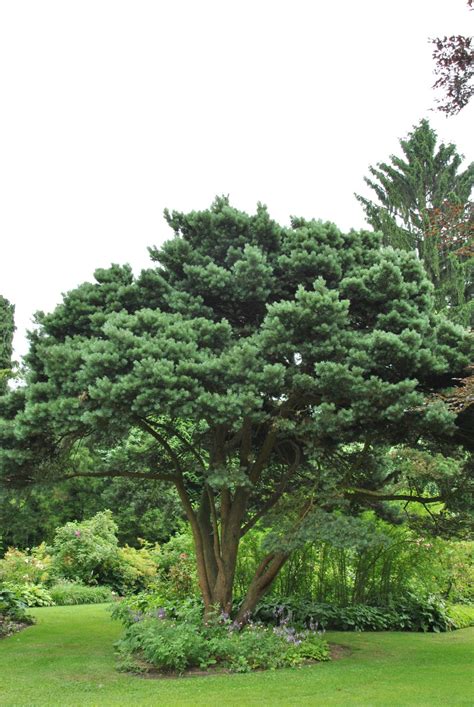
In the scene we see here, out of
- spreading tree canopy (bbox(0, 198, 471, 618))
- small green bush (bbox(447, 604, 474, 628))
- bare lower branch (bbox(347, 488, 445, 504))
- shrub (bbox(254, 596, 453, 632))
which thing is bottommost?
small green bush (bbox(447, 604, 474, 628))

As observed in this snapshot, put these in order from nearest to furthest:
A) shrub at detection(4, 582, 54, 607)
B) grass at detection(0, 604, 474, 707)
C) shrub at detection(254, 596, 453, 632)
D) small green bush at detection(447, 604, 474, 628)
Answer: grass at detection(0, 604, 474, 707) → shrub at detection(254, 596, 453, 632) → small green bush at detection(447, 604, 474, 628) → shrub at detection(4, 582, 54, 607)

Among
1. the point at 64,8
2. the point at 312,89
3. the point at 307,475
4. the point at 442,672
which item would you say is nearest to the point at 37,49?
the point at 64,8

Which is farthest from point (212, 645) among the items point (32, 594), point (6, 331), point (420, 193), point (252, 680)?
point (420, 193)

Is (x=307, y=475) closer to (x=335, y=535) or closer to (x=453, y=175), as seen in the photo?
(x=335, y=535)

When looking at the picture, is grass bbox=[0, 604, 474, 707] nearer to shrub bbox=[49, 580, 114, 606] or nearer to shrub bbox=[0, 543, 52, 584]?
shrub bbox=[0, 543, 52, 584]

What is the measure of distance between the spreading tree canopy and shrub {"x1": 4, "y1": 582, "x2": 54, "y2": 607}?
6.38 metres

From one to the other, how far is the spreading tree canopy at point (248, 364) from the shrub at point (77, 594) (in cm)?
735

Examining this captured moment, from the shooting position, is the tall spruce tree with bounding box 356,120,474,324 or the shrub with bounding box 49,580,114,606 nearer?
the shrub with bounding box 49,580,114,606

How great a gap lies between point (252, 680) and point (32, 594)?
9507 mm

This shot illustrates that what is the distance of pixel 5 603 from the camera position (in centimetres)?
1194

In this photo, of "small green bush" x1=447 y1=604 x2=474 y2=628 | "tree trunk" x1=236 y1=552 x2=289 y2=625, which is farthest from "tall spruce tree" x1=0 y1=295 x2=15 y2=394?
"small green bush" x1=447 y1=604 x2=474 y2=628

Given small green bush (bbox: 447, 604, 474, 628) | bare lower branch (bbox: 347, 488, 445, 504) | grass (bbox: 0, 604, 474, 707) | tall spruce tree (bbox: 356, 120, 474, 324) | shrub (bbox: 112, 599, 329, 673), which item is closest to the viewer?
grass (bbox: 0, 604, 474, 707)

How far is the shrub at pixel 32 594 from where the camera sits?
14.1 meters

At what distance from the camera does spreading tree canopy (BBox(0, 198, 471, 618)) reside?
292 inches
